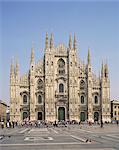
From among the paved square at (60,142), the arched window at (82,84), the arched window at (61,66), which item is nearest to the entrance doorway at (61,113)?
the arched window at (82,84)

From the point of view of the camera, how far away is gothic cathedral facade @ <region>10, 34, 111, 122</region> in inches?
2749

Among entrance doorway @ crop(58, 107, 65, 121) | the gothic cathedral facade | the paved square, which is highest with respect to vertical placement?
the gothic cathedral facade

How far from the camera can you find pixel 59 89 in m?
72.2

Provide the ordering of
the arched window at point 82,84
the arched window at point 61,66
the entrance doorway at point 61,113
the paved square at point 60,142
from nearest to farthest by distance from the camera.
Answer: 1. the paved square at point 60,142
2. the entrance doorway at point 61,113
3. the arched window at point 61,66
4. the arched window at point 82,84

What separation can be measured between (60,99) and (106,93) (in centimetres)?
977

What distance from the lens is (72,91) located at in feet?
235

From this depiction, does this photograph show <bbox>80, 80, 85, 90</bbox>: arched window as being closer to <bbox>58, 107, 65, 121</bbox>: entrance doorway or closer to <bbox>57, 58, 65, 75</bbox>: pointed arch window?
<bbox>57, 58, 65, 75</bbox>: pointed arch window

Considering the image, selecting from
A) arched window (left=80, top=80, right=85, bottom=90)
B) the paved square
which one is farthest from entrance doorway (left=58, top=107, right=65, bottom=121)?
the paved square

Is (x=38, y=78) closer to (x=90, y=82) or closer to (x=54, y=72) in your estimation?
(x=54, y=72)

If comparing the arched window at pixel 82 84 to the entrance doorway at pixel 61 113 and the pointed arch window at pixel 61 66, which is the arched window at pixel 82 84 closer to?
the pointed arch window at pixel 61 66

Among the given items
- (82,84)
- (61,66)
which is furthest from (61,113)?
(61,66)

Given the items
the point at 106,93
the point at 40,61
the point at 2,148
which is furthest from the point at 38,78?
the point at 2,148

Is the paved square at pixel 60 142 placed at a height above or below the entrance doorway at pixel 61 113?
below

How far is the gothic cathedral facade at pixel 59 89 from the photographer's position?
69812 mm
